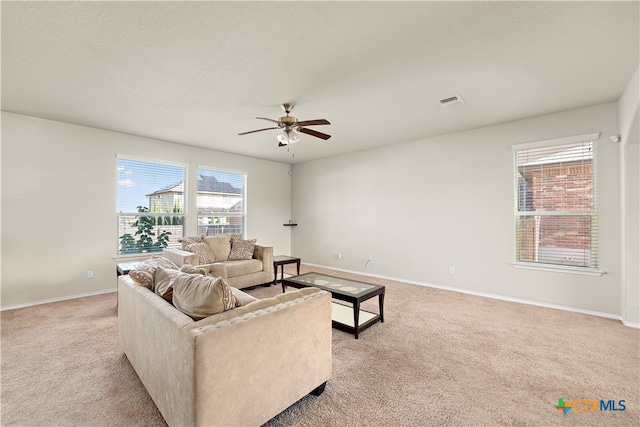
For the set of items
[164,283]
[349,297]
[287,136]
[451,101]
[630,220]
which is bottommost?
[349,297]

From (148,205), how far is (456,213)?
5552 mm

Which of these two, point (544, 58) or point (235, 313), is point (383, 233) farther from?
point (235, 313)

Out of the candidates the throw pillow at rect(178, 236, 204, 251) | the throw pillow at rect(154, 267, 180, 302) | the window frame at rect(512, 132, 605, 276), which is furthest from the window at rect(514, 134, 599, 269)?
the throw pillow at rect(178, 236, 204, 251)

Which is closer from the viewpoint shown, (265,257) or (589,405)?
(589,405)

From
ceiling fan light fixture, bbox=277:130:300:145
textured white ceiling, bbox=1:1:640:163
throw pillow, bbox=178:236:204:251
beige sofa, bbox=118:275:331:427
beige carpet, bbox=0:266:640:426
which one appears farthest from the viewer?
throw pillow, bbox=178:236:204:251

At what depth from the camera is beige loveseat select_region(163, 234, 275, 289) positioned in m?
4.27

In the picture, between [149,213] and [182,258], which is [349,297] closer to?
[182,258]

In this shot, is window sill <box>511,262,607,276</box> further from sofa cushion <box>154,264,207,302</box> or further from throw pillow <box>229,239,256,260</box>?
sofa cushion <box>154,264,207,302</box>

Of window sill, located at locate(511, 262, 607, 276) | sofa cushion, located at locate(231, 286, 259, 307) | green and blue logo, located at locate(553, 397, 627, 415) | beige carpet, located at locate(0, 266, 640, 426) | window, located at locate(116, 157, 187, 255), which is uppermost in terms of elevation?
window, located at locate(116, 157, 187, 255)

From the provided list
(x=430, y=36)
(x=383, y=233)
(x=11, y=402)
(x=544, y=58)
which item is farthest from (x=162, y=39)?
(x=383, y=233)

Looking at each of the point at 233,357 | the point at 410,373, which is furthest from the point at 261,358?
the point at 410,373

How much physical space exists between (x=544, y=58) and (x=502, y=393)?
2874 millimetres

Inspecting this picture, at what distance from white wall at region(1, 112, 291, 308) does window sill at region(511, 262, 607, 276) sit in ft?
21.1

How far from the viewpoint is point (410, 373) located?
86.0 inches
